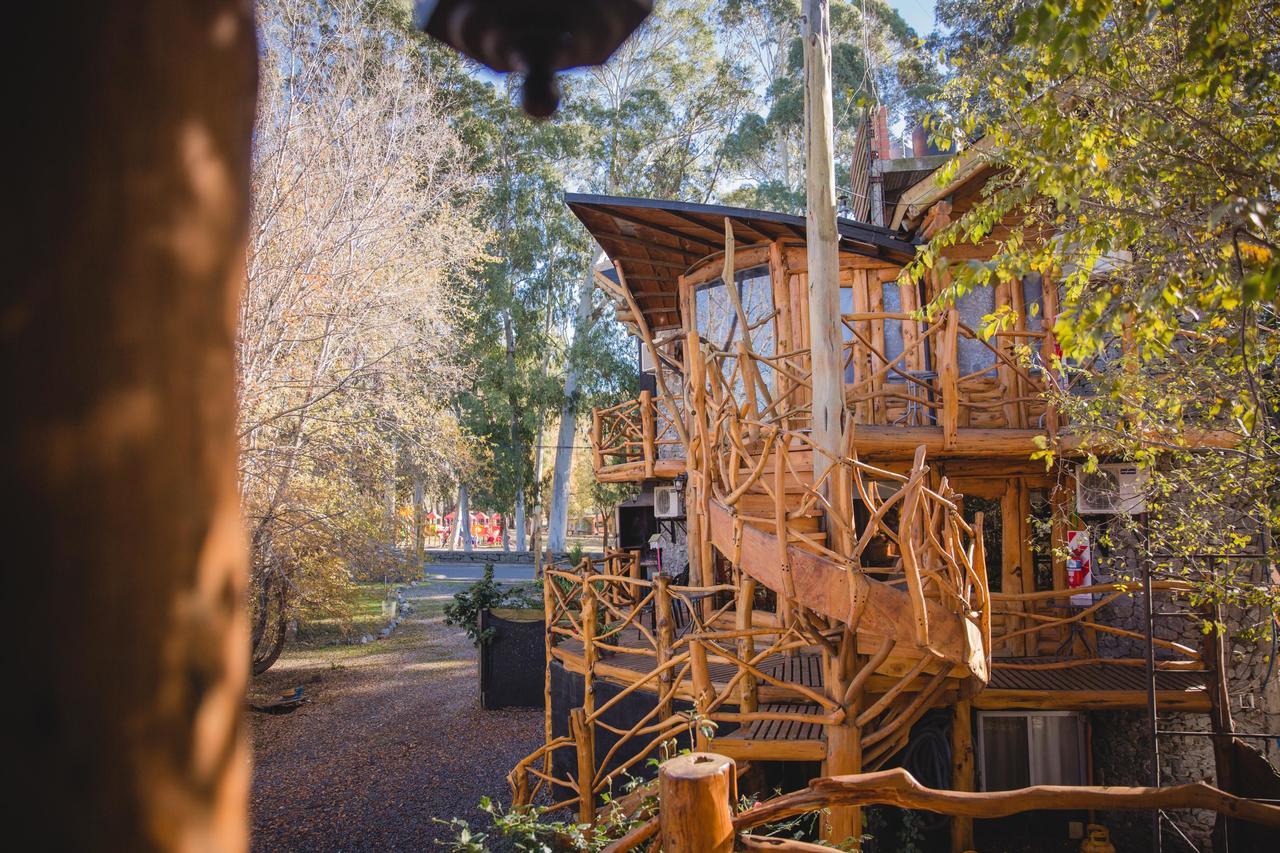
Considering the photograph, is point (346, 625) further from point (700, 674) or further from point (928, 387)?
point (928, 387)

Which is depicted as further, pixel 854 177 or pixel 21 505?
pixel 854 177

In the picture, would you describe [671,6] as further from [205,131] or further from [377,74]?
[205,131]

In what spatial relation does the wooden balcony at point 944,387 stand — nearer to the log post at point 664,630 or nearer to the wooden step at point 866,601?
the wooden step at point 866,601

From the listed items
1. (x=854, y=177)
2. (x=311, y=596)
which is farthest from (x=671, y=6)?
(x=311, y=596)

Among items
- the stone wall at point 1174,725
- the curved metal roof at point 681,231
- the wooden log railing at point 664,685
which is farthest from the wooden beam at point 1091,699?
the curved metal roof at point 681,231

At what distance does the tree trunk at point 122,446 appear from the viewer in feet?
2.24

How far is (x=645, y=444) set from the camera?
505 inches

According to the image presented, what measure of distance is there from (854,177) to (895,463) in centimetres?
997

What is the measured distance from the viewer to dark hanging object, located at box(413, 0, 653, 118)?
74.5 inches

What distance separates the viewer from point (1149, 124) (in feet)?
13.8

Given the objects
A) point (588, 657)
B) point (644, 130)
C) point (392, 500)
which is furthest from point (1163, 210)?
point (644, 130)

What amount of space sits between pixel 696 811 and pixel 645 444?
9713 millimetres

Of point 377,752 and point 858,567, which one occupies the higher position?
point 858,567

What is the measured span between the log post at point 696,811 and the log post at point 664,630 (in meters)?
4.70
